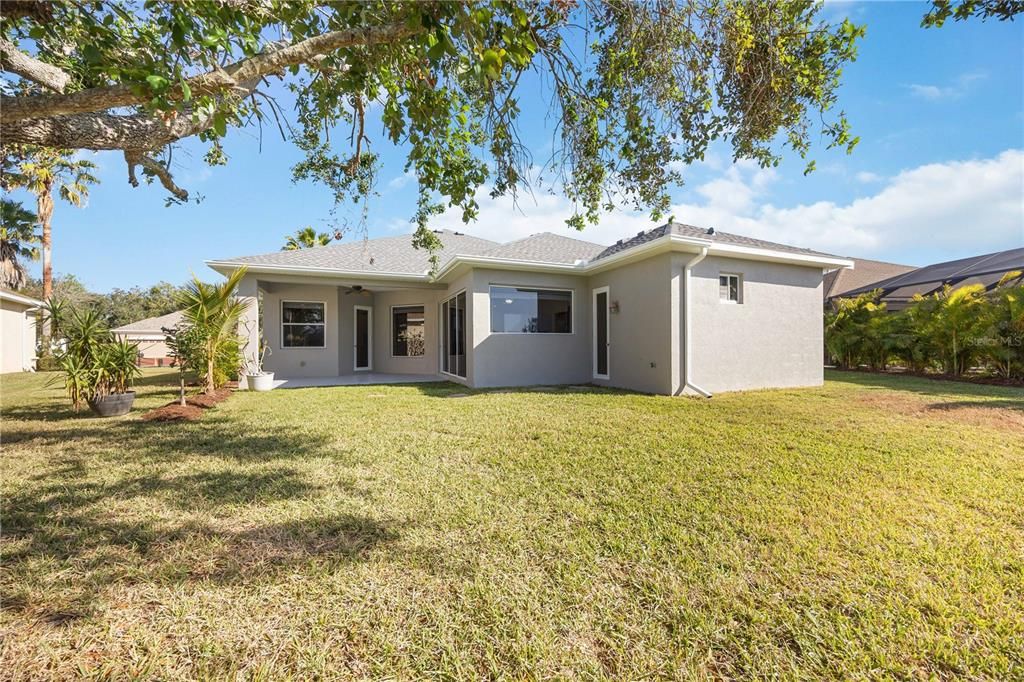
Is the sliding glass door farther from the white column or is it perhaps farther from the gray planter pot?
the gray planter pot

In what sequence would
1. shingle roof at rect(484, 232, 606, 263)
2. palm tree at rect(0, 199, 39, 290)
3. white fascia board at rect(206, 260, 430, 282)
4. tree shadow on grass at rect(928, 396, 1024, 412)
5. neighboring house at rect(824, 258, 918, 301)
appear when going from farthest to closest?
neighboring house at rect(824, 258, 918, 301)
palm tree at rect(0, 199, 39, 290)
shingle roof at rect(484, 232, 606, 263)
white fascia board at rect(206, 260, 430, 282)
tree shadow on grass at rect(928, 396, 1024, 412)

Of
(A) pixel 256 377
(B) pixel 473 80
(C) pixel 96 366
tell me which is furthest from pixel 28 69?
(A) pixel 256 377

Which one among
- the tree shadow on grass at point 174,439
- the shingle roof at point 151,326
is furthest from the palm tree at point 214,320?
the shingle roof at point 151,326

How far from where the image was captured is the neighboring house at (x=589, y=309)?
30.1 feet

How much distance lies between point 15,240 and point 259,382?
19017mm

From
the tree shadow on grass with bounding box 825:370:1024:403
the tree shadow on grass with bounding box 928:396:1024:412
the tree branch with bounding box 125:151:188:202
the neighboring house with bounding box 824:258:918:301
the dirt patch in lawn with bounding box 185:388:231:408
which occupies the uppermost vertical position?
the neighboring house with bounding box 824:258:918:301

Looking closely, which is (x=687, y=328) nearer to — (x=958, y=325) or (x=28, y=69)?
(x=958, y=325)

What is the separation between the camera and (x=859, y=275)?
24156 mm

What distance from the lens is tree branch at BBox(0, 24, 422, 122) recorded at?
9.19 ft

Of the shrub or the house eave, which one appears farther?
the shrub

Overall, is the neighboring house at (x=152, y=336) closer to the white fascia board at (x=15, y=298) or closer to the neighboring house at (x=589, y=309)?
the white fascia board at (x=15, y=298)

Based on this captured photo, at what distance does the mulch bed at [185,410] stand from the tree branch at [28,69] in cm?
471

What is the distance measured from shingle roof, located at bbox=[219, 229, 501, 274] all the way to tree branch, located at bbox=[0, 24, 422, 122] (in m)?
6.67

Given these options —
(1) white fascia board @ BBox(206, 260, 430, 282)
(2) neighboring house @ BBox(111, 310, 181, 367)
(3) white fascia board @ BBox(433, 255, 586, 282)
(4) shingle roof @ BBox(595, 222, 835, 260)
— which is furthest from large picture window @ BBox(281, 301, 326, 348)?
(2) neighboring house @ BBox(111, 310, 181, 367)
